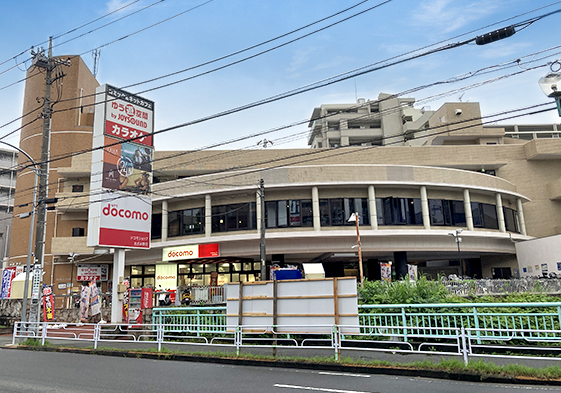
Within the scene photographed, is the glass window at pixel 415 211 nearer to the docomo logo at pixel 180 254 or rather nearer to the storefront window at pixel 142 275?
the docomo logo at pixel 180 254

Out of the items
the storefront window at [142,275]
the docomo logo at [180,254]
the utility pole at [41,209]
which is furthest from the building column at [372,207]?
the utility pole at [41,209]

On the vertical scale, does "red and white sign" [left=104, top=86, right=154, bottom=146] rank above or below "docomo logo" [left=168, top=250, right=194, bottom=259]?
above

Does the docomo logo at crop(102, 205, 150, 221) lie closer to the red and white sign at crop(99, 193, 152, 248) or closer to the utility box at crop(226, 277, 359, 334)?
the red and white sign at crop(99, 193, 152, 248)

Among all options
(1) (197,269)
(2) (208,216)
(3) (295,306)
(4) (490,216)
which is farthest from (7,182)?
(3) (295,306)

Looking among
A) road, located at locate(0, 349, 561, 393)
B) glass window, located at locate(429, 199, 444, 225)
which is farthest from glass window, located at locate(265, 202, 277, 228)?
road, located at locate(0, 349, 561, 393)

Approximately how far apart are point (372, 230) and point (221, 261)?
1322cm

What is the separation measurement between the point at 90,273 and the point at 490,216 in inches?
1468

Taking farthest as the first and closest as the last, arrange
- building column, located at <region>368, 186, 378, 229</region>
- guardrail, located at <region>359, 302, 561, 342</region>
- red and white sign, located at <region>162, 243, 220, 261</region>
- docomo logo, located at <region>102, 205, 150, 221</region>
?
red and white sign, located at <region>162, 243, 220, 261</region>
building column, located at <region>368, 186, 378, 229</region>
docomo logo, located at <region>102, 205, 150, 221</region>
guardrail, located at <region>359, 302, 561, 342</region>

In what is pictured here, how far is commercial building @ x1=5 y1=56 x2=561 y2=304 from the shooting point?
3406cm

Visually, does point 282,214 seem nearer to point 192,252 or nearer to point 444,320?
point 192,252

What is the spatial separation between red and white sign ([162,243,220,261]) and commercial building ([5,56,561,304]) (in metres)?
0.11

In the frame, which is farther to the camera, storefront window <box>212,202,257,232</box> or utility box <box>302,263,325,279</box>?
storefront window <box>212,202,257,232</box>

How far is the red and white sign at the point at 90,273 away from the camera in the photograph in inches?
1718

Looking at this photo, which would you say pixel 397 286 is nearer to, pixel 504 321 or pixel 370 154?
pixel 504 321
